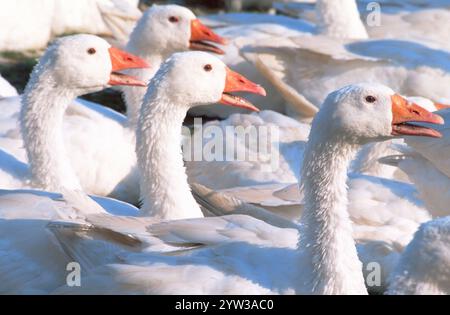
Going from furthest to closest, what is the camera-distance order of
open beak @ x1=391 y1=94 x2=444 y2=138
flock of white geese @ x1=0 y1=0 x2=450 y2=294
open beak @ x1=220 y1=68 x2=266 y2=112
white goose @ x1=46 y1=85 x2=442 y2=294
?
1. open beak @ x1=220 y1=68 x2=266 y2=112
2. open beak @ x1=391 y1=94 x2=444 y2=138
3. flock of white geese @ x1=0 y1=0 x2=450 y2=294
4. white goose @ x1=46 y1=85 x2=442 y2=294

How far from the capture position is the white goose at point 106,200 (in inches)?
299

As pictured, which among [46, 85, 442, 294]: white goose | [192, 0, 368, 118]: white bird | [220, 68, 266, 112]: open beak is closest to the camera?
[46, 85, 442, 294]: white goose

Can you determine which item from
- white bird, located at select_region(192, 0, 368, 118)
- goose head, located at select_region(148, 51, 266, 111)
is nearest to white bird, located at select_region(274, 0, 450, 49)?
white bird, located at select_region(192, 0, 368, 118)

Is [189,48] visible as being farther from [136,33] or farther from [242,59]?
[242,59]

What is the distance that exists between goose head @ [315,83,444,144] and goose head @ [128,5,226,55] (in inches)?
155

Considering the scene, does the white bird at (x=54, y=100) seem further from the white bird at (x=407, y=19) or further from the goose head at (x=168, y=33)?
the white bird at (x=407, y=19)

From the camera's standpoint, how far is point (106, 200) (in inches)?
344

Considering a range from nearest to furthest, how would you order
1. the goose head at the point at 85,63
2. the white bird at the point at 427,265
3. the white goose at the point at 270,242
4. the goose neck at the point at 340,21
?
the white bird at the point at 427,265 < the white goose at the point at 270,242 < the goose head at the point at 85,63 < the goose neck at the point at 340,21

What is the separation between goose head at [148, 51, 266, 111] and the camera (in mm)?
8664

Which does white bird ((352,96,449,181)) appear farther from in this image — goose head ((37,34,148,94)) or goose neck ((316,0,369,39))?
goose neck ((316,0,369,39))

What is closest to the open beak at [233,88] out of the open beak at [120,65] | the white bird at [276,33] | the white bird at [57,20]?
the open beak at [120,65]

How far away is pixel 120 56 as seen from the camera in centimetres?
954

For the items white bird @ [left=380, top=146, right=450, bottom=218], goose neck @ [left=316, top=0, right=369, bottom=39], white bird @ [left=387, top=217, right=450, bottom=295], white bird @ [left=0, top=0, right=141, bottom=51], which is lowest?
white bird @ [left=0, top=0, right=141, bottom=51]

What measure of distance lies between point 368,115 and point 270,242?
2.84 ft
